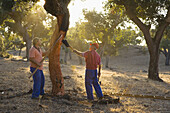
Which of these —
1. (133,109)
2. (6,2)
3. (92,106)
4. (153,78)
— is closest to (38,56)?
(92,106)

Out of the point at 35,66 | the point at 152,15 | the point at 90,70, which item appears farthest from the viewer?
the point at 152,15

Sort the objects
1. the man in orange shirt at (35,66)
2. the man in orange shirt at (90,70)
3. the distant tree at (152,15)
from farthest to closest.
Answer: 1. the distant tree at (152,15)
2. the man in orange shirt at (90,70)
3. the man in orange shirt at (35,66)

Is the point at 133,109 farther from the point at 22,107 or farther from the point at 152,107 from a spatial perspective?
the point at 22,107

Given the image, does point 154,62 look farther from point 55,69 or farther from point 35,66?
point 35,66

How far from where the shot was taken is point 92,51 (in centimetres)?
632

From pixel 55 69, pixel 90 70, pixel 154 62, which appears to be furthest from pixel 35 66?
pixel 154 62

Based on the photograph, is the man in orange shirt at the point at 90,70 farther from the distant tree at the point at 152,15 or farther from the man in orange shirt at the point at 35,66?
the distant tree at the point at 152,15

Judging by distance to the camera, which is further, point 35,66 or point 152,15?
point 152,15

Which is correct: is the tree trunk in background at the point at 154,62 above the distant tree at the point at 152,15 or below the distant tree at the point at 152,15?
below

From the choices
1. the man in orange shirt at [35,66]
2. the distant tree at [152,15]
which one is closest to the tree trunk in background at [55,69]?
the man in orange shirt at [35,66]

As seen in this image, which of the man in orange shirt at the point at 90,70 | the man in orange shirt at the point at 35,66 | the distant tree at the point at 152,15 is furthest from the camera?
the distant tree at the point at 152,15

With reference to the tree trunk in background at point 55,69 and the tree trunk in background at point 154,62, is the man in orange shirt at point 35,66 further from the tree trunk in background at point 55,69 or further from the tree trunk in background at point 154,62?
the tree trunk in background at point 154,62

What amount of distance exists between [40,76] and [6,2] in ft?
31.4

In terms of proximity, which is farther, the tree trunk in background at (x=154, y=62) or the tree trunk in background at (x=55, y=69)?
the tree trunk in background at (x=154, y=62)
